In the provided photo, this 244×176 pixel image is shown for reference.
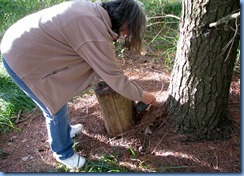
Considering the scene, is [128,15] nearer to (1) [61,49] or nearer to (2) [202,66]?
(1) [61,49]

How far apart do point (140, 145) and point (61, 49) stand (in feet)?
3.69

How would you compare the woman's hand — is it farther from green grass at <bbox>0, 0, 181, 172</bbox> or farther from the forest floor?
green grass at <bbox>0, 0, 181, 172</bbox>

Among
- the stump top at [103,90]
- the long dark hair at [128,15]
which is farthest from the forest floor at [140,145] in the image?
the long dark hair at [128,15]

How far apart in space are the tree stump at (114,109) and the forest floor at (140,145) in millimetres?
81

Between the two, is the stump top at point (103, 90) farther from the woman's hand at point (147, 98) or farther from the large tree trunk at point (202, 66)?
the large tree trunk at point (202, 66)

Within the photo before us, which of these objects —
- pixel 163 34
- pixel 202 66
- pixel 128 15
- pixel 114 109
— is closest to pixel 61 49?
pixel 128 15

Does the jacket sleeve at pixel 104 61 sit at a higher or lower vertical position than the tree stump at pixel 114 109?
higher

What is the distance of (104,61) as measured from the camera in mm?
2197

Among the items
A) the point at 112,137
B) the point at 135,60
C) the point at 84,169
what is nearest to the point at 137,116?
the point at 112,137

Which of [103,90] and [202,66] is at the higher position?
[202,66]

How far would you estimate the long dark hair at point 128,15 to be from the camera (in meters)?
2.27

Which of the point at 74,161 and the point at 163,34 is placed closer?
the point at 74,161

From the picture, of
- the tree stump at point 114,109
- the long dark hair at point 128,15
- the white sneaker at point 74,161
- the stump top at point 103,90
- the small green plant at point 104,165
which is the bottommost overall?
the small green plant at point 104,165

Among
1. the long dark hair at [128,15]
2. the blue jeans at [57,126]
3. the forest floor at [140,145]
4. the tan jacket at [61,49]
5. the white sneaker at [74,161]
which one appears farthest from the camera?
the white sneaker at [74,161]
